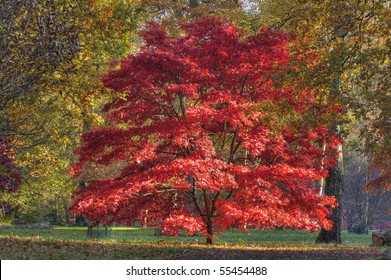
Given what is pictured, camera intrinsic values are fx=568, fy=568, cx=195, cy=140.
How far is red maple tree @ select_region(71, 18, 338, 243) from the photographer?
12.9 metres

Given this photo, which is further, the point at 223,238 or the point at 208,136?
the point at 223,238

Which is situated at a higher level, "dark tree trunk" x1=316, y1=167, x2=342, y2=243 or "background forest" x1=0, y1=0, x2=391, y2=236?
"background forest" x1=0, y1=0, x2=391, y2=236

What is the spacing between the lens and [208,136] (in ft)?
45.2

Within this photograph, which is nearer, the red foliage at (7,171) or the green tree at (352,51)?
the green tree at (352,51)

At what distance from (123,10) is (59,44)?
16.6ft

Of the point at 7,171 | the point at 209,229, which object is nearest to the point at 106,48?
the point at 7,171

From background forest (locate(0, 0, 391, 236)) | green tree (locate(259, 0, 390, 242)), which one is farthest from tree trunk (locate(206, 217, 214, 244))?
green tree (locate(259, 0, 390, 242))

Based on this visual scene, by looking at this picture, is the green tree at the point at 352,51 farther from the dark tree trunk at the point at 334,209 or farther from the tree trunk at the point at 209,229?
the dark tree trunk at the point at 334,209

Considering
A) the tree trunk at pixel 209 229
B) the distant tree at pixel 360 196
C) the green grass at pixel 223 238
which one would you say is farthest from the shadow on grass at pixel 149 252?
the distant tree at pixel 360 196

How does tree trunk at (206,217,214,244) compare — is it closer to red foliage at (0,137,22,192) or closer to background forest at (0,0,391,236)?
background forest at (0,0,391,236)

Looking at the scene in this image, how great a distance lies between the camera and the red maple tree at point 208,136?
12867 millimetres

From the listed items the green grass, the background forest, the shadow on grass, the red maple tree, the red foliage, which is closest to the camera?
the background forest

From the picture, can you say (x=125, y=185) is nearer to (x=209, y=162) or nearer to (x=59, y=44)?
(x=209, y=162)

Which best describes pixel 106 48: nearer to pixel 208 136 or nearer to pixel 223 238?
pixel 208 136
